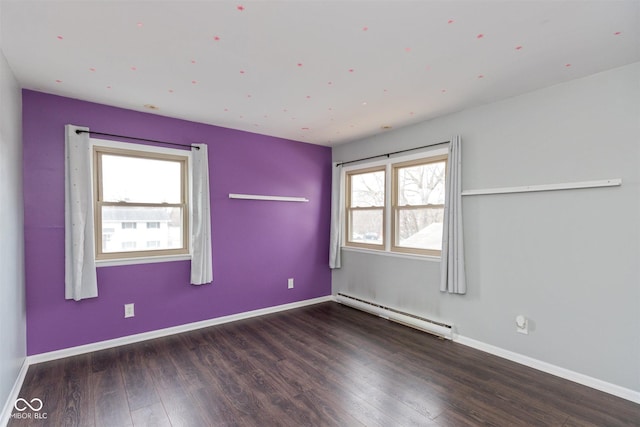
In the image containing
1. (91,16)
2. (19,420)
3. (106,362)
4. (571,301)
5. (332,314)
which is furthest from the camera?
(332,314)

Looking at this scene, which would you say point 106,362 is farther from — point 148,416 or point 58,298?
point 148,416

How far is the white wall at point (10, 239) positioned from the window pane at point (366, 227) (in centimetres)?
387

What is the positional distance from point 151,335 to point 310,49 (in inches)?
134

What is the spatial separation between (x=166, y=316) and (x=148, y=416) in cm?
156

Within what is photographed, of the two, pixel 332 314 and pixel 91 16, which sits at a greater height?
pixel 91 16

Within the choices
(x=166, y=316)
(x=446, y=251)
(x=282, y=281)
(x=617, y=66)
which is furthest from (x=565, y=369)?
(x=166, y=316)

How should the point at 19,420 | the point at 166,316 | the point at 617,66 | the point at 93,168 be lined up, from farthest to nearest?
the point at 166,316, the point at 93,168, the point at 617,66, the point at 19,420

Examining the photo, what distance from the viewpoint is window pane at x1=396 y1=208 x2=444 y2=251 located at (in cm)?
366

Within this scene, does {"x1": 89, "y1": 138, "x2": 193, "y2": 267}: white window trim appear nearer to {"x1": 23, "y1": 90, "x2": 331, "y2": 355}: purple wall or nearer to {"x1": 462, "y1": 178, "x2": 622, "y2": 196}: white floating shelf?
{"x1": 23, "y1": 90, "x2": 331, "y2": 355}: purple wall

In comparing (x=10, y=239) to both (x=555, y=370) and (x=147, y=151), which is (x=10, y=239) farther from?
(x=555, y=370)

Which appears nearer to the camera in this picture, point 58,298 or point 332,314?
point 58,298

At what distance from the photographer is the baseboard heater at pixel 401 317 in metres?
3.37

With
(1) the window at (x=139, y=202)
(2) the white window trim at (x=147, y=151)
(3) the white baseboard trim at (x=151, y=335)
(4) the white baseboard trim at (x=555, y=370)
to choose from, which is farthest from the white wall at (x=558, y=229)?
(1) the window at (x=139, y=202)

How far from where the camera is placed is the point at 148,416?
2084mm
